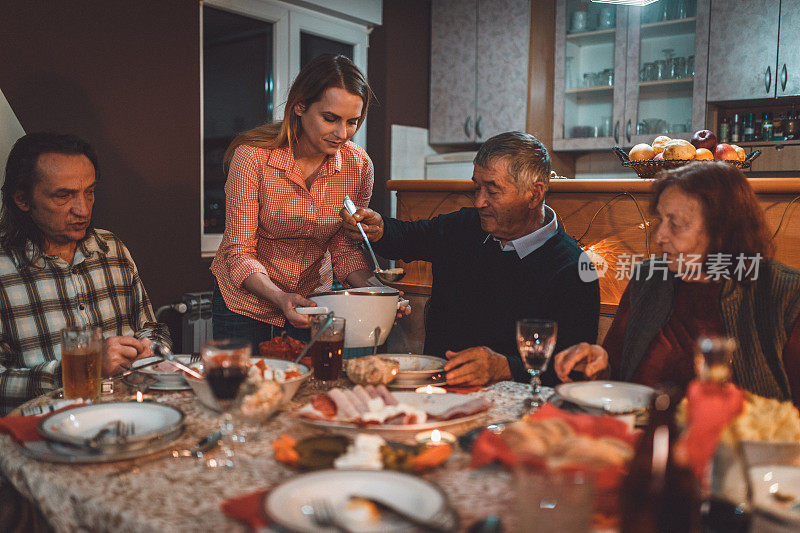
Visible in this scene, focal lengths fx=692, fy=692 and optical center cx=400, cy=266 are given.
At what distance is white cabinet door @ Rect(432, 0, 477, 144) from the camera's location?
15.4ft

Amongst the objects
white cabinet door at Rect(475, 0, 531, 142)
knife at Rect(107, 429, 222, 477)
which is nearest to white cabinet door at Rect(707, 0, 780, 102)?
white cabinet door at Rect(475, 0, 531, 142)

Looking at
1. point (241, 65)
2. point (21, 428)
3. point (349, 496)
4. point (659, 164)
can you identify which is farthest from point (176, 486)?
point (241, 65)

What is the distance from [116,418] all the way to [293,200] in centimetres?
109

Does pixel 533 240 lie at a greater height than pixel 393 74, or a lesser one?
lesser

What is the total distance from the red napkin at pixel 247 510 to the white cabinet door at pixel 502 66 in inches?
155

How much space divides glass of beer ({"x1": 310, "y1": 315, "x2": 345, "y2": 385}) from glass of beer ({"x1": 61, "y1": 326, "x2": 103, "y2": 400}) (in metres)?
0.42

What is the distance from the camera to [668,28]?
4270 millimetres

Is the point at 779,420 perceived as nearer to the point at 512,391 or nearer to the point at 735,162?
the point at 512,391

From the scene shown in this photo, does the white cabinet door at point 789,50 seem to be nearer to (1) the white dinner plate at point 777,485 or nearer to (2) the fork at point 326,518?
(1) the white dinner plate at point 777,485

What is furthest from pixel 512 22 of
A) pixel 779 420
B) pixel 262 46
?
pixel 779 420

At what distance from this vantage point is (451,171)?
475 cm

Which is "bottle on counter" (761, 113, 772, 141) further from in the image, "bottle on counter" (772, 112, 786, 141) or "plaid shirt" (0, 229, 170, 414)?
"plaid shirt" (0, 229, 170, 414)

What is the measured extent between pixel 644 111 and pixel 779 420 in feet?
12.5

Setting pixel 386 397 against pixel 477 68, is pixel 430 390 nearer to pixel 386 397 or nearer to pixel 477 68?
pixel 386 397
